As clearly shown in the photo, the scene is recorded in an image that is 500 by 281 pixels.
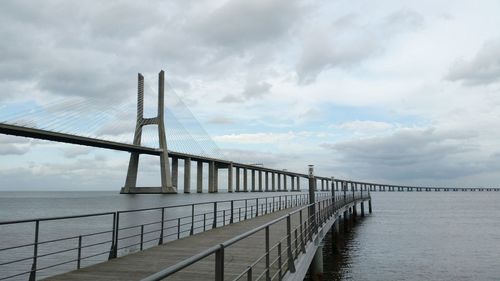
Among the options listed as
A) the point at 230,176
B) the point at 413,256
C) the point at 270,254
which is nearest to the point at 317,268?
the point at 270,254

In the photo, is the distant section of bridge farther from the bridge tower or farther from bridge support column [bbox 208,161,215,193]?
bridge support column [bbox 208,161,215,193]

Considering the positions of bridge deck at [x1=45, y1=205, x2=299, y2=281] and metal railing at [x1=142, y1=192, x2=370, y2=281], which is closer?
metal railing at [x1=142, y1=192, x2=370, y2=281]

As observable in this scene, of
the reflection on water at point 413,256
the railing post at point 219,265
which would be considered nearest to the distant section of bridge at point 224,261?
the railing post at point 219,265

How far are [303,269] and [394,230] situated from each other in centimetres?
3050

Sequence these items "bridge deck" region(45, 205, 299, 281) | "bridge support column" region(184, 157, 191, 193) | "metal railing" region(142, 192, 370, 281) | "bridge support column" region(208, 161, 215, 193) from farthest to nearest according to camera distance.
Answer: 1. "bridge support column" region(208, 161, 215, 193)
2. "bridge support column" region(184, 157, 191, 193)
3. "bridge deck" region(45, 205, 299, 281)
4. "metal railing" region(142, 192, 370, 281)

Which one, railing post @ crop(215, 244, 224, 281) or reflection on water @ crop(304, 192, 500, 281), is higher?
railing post @ crop(215, 244, 224, 281)

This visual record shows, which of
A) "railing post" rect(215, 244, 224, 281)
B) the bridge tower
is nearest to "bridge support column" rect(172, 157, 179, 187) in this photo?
the bridge tower

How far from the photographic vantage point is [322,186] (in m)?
145

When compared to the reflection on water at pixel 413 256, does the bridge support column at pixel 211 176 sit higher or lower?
higher

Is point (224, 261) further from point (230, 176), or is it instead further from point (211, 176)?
point (211, 176)

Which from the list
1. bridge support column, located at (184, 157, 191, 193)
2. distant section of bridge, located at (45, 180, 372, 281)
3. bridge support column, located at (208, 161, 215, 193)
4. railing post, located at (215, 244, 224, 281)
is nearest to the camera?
railing post, located at (215, 244, 224, 281)

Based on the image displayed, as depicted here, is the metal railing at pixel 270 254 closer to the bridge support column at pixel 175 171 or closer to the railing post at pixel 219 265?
the railing post at pixel 219 265

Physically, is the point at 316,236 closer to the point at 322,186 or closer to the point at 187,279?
the point at 187,279

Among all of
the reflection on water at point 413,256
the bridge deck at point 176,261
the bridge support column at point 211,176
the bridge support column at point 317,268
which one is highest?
the bridge support column at point 211,176
